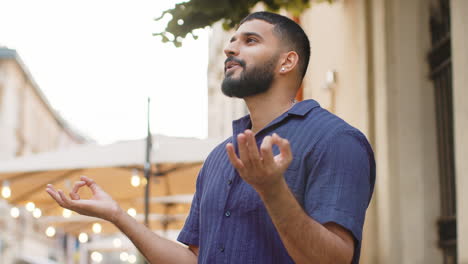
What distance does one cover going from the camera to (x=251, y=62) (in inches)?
86.5

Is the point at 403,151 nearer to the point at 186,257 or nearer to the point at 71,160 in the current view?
the point at 186,257

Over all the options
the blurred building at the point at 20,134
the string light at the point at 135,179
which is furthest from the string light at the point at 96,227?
the blurred building at the point at 20,134

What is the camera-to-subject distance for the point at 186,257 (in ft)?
7.68

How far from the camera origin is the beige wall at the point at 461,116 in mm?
4465

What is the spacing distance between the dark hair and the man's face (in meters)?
0.02

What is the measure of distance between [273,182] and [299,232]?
6.0 inches

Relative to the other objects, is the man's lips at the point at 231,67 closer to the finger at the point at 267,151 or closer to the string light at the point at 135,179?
the finger at the point at 267,151

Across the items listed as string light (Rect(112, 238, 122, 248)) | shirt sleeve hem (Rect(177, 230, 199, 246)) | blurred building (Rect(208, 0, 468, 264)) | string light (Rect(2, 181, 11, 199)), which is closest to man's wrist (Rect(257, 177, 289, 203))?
shirt sleeve hem (Rect(177, 230, 199, 246))

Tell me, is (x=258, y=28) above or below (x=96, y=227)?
above

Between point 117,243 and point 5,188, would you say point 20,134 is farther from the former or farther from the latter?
point 5,188

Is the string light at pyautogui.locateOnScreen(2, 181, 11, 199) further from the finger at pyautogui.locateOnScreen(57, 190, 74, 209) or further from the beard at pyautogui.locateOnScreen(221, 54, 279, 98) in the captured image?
the beard at pyautogui.locateOnScreen(221, 54, 279, 98)

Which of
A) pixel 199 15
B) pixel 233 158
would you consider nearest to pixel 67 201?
pixel 233 158

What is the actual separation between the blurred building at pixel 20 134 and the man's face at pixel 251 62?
30.1m

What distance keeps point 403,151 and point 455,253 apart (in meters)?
0.84
